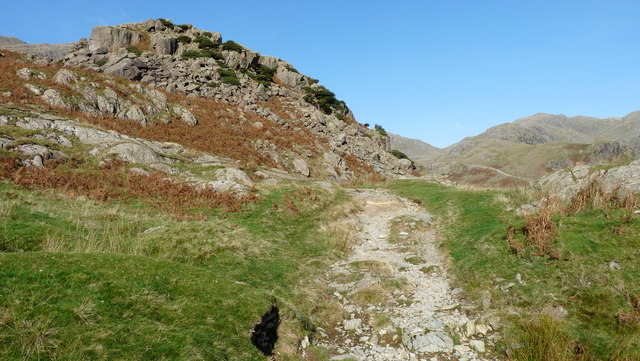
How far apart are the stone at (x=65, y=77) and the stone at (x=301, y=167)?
26434mm

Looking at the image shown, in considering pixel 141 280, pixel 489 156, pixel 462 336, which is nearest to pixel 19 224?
pixel 141 280

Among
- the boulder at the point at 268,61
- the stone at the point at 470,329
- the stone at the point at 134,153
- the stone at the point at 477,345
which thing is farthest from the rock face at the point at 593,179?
the boulder at the point at 268,61

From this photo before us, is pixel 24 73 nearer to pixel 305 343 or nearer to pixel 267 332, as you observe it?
pixel 267 332

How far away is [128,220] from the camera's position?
15289 mm

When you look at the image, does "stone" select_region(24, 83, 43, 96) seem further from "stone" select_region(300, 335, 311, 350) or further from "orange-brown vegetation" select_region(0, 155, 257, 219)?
"stone" select_region(300, 335, 311, 350)

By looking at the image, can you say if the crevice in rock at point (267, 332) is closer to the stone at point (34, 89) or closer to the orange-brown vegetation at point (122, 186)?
the orange-brown vegetation at point (122, 186)

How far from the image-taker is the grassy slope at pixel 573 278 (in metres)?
8.04

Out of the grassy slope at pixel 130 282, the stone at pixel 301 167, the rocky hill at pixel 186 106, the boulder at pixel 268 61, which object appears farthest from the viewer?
the boulder at pixel 268 61

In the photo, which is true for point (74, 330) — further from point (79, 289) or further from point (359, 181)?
point (359, 181)

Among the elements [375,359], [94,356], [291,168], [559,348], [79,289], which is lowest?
[375,359]

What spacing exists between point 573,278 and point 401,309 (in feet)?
17.5

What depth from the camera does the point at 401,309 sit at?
11.0 m

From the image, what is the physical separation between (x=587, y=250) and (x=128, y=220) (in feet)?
60.8

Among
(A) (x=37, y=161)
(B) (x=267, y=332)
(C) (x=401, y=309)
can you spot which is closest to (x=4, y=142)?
(A) (x=37, y=161)
